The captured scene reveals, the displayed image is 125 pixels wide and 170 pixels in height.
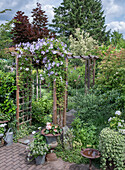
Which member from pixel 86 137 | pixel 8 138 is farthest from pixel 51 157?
pixel 8 138

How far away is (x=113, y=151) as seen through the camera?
2.83 metres

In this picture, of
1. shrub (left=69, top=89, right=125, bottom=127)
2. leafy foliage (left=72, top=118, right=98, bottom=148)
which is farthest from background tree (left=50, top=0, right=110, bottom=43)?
leafy foliage (left=72, top=118, right=98, bottom=148)

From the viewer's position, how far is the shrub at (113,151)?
2.82 meters

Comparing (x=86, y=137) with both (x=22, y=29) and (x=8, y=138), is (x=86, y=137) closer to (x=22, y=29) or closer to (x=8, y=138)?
(x=8, y=138)

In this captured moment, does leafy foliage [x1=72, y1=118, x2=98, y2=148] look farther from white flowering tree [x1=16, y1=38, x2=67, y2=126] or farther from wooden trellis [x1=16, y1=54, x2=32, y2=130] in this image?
wooden trellis [x1=16, y1=54, x2=32, y2=130]

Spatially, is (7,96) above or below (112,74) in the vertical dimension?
below

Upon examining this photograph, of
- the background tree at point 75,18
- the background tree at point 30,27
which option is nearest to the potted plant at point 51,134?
the background tree at point 30,27

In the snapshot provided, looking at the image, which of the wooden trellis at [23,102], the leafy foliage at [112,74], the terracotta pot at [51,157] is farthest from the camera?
the leafy foliage at [112,74]

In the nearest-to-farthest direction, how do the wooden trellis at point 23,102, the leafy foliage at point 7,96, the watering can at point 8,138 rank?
the watering can at point 8,138
the leafy foliage at point 7,96
the wooden trellis at point 23,102

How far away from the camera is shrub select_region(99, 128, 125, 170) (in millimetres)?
2824

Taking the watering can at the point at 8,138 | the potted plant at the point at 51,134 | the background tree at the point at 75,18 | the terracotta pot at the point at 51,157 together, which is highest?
the background tree at the point at 75,18

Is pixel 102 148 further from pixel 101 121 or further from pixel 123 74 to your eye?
pixel 123 74

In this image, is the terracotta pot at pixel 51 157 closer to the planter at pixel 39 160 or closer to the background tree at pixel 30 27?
the planter at pixel 39 160

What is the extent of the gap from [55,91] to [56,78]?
0.31m
